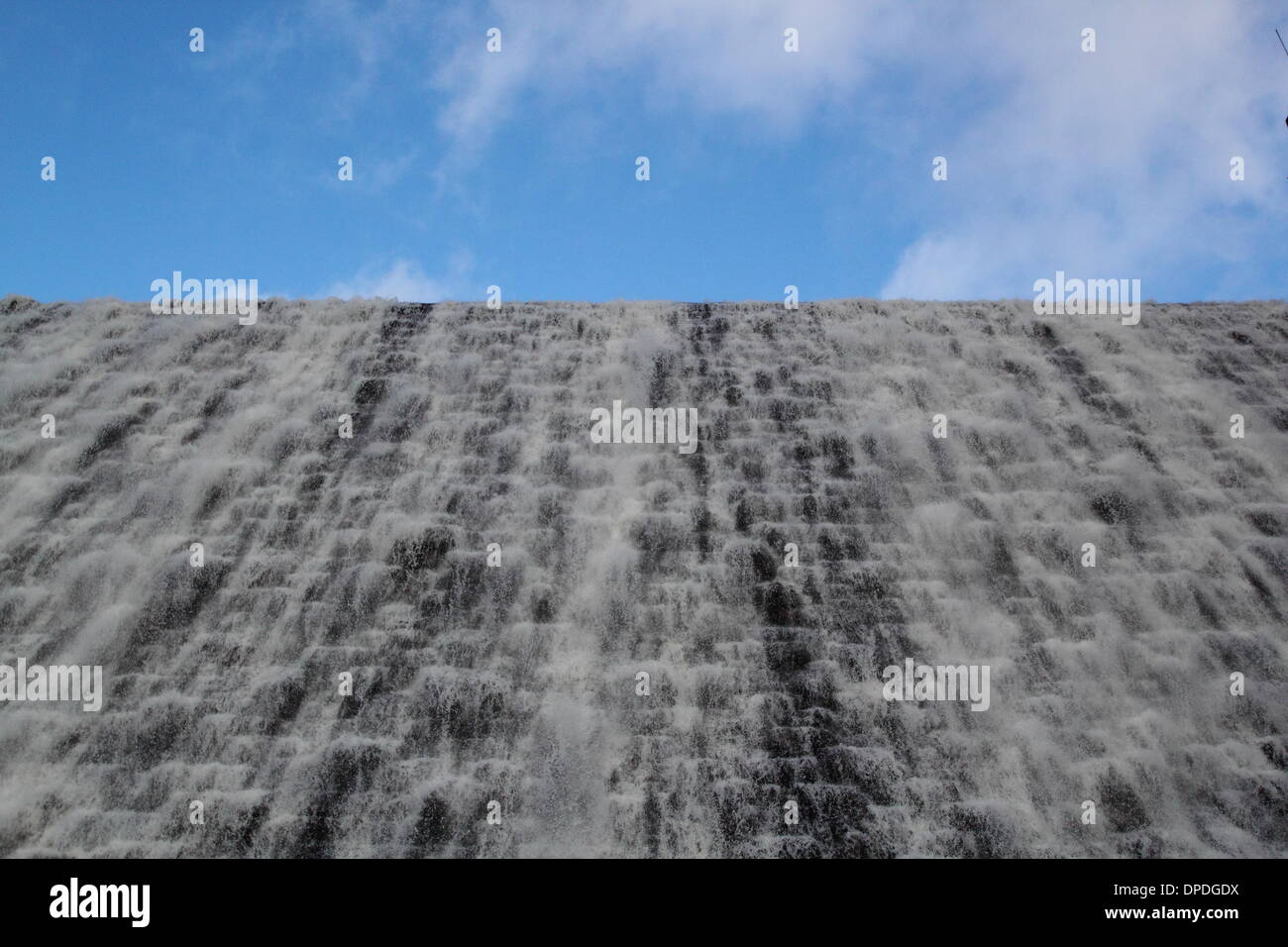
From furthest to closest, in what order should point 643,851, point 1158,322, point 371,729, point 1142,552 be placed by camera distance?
point 1158,322
point 1142,552
point 371,729
point 643,851

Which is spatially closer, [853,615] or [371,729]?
[371,729]

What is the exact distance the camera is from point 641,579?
25.5 feet

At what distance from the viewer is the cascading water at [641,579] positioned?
6.21m

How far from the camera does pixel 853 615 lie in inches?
296

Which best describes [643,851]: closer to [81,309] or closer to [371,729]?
[371,729]

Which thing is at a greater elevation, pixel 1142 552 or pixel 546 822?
pixel 1142 552

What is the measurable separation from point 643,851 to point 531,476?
12.5 ft

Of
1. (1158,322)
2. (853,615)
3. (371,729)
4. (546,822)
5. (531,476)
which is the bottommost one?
(546,822)

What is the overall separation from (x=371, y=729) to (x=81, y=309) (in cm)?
722

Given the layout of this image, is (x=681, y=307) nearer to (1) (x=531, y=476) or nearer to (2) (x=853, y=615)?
(1) (x=531, y=476)

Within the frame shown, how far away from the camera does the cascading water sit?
6215mm
